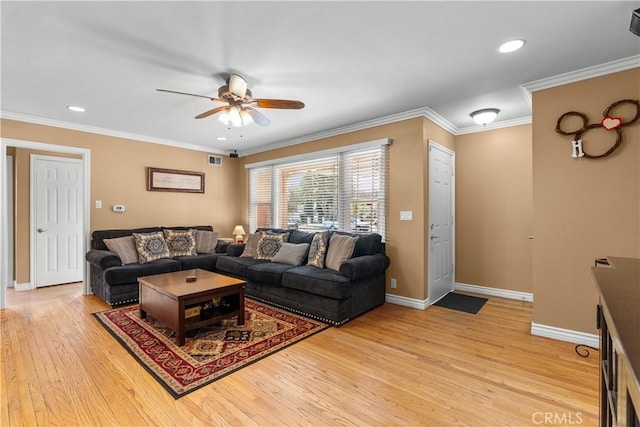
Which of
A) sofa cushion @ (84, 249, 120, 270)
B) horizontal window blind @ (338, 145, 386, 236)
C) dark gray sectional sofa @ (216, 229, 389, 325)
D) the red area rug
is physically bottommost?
the red area rug

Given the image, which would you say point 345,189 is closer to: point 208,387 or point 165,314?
point 165,314

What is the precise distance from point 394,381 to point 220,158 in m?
5.20

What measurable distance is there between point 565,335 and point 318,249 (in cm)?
262

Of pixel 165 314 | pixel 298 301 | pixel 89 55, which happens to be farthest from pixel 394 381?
pixel 89 55

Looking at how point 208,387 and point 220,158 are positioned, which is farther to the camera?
point 220,158

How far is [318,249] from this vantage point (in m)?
3.87

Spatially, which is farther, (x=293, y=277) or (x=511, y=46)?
(x=293, y=277)

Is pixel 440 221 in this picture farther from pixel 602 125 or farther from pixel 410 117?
pixel 602 125

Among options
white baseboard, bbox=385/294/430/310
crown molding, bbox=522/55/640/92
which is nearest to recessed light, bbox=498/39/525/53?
crown molding, bbox=522/55/640/92

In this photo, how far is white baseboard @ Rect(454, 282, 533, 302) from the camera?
13.1 feet

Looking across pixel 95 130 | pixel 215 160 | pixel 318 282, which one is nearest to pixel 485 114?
pixel 318 282

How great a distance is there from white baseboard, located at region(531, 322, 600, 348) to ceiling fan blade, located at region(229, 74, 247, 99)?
3544mm

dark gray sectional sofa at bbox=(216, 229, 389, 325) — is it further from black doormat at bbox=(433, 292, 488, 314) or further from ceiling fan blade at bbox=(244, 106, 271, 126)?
ceiling fan blade at bbox=(244, 106, 271, 126)

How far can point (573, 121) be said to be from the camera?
2.72 m
